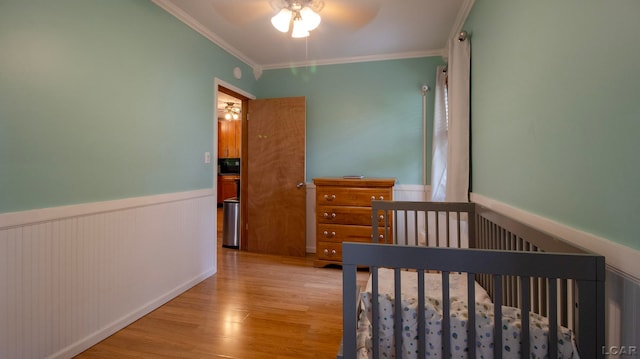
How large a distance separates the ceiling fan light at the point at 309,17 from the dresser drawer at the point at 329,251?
211 cm

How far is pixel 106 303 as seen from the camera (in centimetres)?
179

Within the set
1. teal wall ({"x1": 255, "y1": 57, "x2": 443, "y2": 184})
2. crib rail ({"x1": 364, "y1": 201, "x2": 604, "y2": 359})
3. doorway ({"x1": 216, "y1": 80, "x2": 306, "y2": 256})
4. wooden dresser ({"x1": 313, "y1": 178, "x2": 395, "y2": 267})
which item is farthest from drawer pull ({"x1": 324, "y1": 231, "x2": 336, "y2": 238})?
crib rail ({"x1": 364, "y1": 201, "x2": 604, "y2": 359})

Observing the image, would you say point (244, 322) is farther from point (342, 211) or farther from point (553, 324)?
point (553, 324)

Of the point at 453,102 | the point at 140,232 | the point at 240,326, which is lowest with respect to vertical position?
the point at 240,326

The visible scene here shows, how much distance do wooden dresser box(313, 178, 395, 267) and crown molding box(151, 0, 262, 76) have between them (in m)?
1.74

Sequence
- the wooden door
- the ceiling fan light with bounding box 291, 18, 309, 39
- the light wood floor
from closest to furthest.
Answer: the light wood floor, the ceiling fan light with bounding box 291, 18, 309, 39, the wooden door

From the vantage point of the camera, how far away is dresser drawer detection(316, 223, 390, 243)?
2.92 metres

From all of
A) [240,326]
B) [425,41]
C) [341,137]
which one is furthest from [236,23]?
[240,326]

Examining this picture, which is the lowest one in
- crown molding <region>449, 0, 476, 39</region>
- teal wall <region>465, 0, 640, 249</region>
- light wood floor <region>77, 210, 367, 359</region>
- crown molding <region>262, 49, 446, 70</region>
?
light wood floor <region>77, 210, 367, 359</region>

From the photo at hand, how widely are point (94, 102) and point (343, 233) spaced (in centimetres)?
235

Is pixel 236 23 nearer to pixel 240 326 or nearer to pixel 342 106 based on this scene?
pixel 342 106

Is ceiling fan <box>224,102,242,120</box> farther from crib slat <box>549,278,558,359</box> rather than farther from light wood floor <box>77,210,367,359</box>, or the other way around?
crib slat <box>549,278,558,359</box>

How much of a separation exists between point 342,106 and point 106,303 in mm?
2910

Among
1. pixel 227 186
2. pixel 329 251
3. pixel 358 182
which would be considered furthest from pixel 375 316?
pixel 227 186
